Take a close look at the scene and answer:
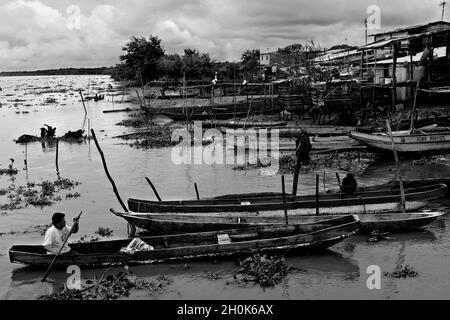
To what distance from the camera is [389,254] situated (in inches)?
430

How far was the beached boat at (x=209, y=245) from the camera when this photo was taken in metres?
10.2

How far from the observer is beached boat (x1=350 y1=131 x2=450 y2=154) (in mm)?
19328

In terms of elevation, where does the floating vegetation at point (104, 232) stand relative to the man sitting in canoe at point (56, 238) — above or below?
below

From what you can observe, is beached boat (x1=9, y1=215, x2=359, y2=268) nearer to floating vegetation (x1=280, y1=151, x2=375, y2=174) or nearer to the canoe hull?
the canoe hull

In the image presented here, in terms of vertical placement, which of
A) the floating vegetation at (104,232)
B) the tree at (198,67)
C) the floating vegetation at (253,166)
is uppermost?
the tree at (198,67)

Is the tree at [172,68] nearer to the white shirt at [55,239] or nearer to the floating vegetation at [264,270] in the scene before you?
the white shirt at [55,239]

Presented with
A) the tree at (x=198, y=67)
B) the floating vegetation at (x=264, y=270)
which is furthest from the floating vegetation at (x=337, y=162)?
the tree at (x=198, y=67)

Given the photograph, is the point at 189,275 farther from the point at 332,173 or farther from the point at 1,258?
the point at 332,173

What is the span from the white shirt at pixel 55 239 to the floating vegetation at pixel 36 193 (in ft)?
18.8

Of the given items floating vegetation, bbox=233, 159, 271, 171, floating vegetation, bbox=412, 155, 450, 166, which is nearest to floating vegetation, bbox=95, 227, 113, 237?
floating vegetation, bbox=233, 159, 271, 171

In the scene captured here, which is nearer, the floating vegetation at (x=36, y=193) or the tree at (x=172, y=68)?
the floating vegetation at (x=36, y=193)

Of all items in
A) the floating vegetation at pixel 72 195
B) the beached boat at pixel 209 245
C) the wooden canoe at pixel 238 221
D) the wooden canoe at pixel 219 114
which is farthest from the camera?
the wooden canoe at pixel 219 114

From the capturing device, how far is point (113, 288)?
368 inches
